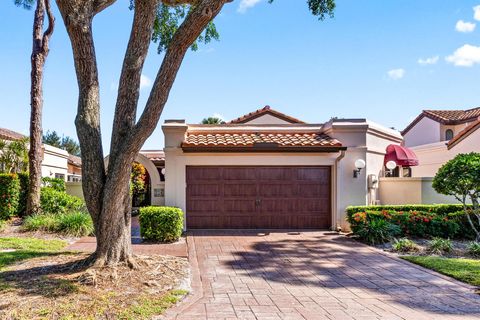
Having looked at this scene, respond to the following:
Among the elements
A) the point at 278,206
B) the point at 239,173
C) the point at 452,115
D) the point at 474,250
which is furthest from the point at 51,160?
the point at 452,115

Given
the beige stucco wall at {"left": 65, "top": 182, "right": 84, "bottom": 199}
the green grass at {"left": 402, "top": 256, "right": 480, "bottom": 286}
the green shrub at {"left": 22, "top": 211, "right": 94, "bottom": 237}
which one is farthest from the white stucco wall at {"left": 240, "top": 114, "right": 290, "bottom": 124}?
the green grass at {"left": 402, "top": 256, "right": 480, "bottom": 286}

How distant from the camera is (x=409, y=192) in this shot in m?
15.6

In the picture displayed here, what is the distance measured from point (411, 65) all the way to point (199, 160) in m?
9.71

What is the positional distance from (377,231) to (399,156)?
544 cm

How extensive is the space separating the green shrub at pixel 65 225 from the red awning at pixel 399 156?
1285 cm

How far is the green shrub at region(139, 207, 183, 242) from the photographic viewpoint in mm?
12336

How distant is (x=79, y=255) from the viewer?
30.9 feet

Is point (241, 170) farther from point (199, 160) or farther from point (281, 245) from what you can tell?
point (281, 245)

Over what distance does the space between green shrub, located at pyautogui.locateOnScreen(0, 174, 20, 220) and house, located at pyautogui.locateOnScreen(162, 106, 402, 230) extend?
672 centimetres

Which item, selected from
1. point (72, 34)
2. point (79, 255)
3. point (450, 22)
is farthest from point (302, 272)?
point (450, 22)

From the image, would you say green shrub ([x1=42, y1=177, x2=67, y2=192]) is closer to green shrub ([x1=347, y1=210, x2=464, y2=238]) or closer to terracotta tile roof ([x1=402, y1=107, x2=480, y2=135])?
green shrub ([x1=347, y1=210, x2=464, y2=238])

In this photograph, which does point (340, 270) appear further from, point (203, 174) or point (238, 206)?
point (203, 174)

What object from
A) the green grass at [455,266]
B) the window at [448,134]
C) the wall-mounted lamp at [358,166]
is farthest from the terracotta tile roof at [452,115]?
the green grass at [455,266]

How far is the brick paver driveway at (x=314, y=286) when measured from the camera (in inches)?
242
